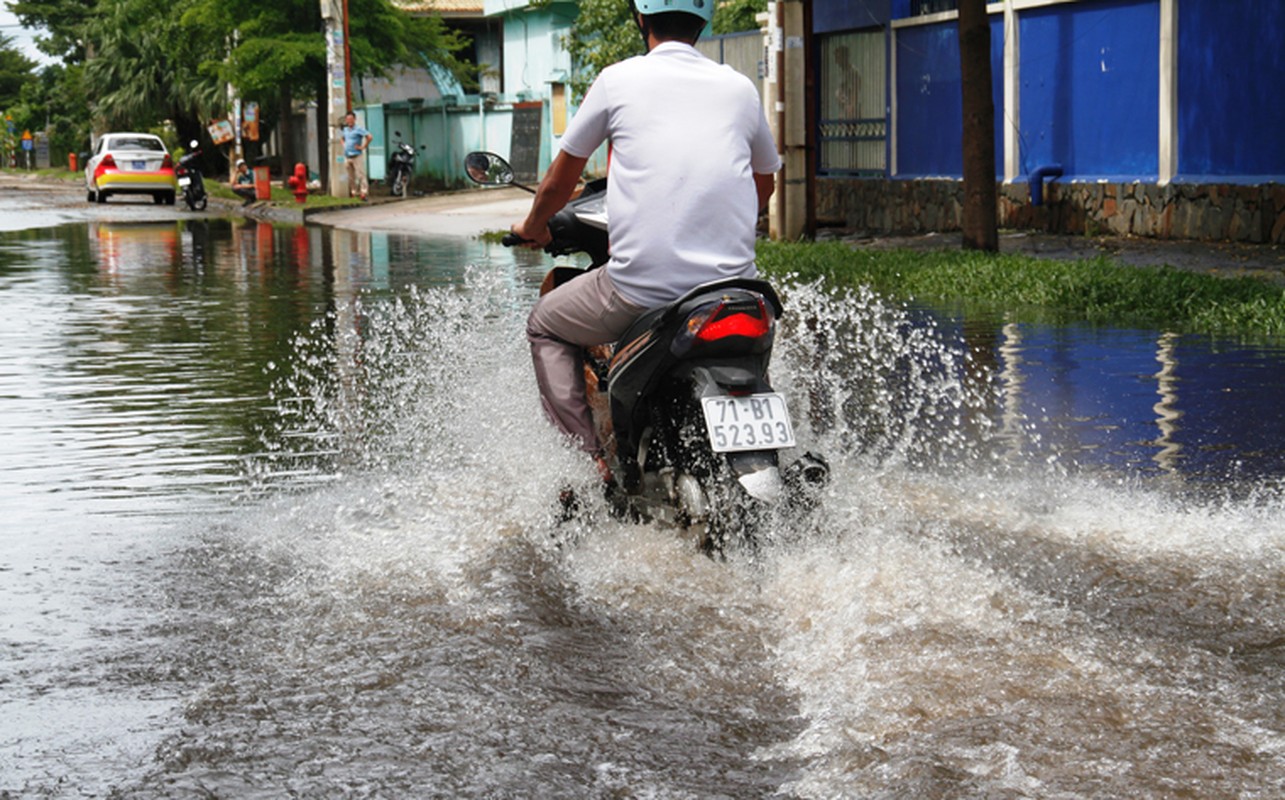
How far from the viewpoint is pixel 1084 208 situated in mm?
19359

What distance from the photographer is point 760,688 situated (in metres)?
4.34

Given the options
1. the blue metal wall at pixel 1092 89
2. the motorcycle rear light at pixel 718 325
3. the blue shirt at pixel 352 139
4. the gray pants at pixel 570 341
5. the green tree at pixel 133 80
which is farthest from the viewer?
the green tree at pixel 133 80

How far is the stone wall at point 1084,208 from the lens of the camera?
16.9m

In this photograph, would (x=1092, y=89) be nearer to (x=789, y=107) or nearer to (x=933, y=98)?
(x=933, y=98)

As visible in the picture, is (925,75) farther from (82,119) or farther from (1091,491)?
(82,119)

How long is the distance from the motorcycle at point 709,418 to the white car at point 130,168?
3775 cm

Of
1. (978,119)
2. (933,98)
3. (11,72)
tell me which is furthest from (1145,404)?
(11,72)

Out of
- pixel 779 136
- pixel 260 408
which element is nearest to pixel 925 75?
pixel 779 136

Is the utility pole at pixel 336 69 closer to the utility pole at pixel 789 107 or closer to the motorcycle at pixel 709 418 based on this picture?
the utility pole at pixel 789 107

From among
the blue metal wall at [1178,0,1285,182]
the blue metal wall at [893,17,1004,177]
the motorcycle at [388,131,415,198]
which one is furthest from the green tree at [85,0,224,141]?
the blue metal wall at [1178,0,1285,182]

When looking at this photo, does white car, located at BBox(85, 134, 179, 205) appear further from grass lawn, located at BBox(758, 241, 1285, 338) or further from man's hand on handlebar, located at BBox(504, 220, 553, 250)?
man's hand on handlebar, located at BBox(504, 220, 553, 250)

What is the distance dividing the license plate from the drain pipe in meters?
15.3

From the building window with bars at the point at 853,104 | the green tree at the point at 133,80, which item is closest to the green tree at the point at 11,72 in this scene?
the green tree at the point at 133,80

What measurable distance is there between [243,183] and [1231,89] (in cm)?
3053
